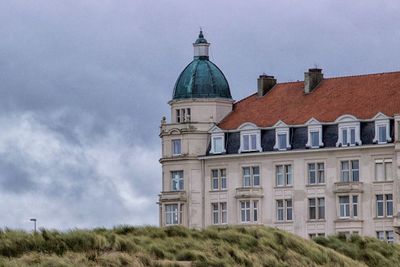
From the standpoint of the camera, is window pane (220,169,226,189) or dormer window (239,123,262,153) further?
window pane (220,169,226,189)

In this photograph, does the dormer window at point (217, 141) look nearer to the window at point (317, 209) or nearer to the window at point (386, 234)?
the window at point (317, 209)

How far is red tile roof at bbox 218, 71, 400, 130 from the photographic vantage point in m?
142

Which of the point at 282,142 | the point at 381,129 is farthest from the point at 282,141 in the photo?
the point at 381,129

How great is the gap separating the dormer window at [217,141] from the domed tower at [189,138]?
1.74ft

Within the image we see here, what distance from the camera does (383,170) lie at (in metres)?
140

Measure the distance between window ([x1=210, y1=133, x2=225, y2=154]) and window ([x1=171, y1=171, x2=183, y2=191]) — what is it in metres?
2.72

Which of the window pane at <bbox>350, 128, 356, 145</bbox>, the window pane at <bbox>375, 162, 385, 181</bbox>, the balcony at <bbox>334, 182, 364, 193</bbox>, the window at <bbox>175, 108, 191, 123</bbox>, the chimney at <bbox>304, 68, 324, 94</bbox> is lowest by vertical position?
the balcony at <bbox>334, 182, 364, 193</bbox>

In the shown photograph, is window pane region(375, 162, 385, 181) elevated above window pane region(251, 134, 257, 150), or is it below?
below

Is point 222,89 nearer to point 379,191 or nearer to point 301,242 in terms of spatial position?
point 379,191

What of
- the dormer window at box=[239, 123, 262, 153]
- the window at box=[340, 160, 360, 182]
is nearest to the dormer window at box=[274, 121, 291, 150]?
the dormer window at box=[239, 123, 262, 153]

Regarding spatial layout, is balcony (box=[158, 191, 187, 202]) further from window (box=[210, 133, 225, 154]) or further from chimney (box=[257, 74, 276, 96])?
chimney (box=[257, 74, 276, 96])

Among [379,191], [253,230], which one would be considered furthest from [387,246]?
[379,191]

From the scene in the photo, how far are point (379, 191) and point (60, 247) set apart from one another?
74.4m

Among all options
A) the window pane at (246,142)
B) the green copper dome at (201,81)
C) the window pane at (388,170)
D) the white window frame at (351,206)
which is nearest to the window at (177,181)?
the window pane at (246,142)
